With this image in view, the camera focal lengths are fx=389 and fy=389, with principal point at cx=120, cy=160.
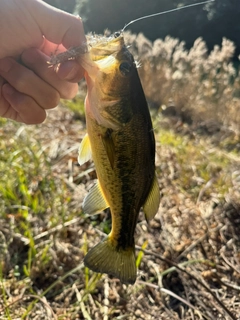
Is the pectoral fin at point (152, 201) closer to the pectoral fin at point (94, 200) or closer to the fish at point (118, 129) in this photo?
the fish at point (118, 129)

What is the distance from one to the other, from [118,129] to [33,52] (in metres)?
0.71

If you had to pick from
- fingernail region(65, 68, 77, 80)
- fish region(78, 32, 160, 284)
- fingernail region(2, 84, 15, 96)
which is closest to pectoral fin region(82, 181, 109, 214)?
fish region(78, 32, 160, 284)

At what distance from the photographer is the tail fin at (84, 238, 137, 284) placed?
1.66m

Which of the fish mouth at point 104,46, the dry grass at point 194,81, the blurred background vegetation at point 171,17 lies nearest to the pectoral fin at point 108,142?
the fish mouth at point 104,46

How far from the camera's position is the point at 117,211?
1.68 m

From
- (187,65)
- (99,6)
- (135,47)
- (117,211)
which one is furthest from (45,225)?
(99,6)

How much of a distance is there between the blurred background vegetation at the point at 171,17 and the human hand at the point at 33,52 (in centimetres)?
263

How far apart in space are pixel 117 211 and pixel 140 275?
838mm

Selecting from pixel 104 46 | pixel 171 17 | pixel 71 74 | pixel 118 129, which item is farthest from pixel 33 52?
pixel 171 17

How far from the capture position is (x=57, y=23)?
1.81 meters

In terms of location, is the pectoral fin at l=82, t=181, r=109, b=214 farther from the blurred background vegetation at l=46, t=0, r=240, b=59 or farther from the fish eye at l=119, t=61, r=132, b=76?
the blurred background vegetation at l=46, t=0, r=240, b=59

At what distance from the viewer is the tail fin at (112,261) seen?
1.66 m

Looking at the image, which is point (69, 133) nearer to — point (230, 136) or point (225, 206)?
point (225, 206)

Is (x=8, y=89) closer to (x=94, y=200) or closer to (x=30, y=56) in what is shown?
(x=30, y=56)
